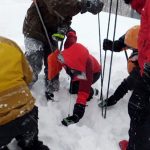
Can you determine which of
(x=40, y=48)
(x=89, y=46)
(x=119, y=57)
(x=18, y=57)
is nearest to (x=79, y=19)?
(x=89, y=46)

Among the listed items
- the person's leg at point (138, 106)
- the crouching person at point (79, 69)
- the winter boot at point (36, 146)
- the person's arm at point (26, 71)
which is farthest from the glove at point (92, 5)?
the winter boot at point (36, 146)

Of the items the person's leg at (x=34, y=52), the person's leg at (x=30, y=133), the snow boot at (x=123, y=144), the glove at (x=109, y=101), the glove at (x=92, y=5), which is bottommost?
the snow boot at (x=123, y=144)

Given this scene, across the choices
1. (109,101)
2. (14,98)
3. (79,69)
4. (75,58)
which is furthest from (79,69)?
(14,98)

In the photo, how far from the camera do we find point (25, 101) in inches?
112

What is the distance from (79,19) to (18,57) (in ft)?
14.5

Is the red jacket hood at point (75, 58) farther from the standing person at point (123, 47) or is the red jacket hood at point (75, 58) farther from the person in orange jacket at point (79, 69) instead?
the standing person at point (123, 47)

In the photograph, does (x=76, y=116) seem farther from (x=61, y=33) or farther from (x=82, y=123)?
(x=61, y=33)

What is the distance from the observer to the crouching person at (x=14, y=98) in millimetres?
2691

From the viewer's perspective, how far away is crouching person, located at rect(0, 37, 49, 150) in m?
2.69

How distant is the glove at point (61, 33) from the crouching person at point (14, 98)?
2.19 ft

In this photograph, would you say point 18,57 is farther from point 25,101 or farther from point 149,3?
point 149,3

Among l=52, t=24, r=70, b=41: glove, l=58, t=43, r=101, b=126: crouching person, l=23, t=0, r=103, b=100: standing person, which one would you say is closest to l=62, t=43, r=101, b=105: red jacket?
l=58, t=43, r=101, b=126: crouching person

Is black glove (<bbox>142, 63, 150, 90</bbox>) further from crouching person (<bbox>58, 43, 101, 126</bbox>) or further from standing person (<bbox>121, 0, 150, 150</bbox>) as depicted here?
crouching person (<bbox>58, 43, 101, 126</bbox>)

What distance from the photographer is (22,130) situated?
2.87 m
